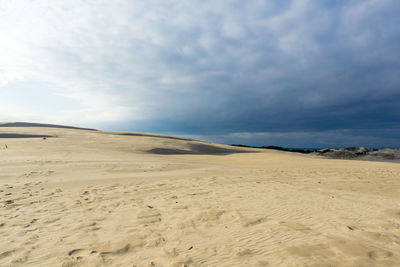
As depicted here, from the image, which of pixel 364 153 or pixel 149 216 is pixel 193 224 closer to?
pixel 149 216

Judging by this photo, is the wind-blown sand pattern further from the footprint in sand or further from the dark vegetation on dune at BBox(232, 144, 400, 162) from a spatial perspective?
the dark vegetation on dune at BBox(232, 144, 400, 162)

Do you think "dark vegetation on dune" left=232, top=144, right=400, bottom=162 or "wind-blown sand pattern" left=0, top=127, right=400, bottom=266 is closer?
"wind-blown sand pattern" left=0, top=127, right=400, bottom=266

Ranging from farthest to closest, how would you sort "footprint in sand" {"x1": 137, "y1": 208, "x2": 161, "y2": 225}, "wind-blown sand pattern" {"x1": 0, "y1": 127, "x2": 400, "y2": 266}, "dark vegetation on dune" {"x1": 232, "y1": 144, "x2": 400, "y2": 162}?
1. "dark vegetation on dune" {"x1": 232, "y1": 144, "x2": 400, "y2": 162}
2. "footprint in sand" {"x1": 137, "y1": 208, "x2": 161, "y2": 225}
3. "wind-blown sand pattern" {"x1": 0, "y1": 127, "x2": 400, "y2": 266}

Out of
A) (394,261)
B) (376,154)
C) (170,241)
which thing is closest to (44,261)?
(170,241)

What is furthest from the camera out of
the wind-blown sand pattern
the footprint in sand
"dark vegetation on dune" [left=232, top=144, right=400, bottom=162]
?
"dark vegetation on dune" [left=232, top=144, right=400, bottom=162]

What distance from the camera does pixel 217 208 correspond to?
5.52m

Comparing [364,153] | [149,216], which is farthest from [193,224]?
[364,153]

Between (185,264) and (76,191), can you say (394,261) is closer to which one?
(185,264)

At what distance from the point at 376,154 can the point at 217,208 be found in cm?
4125

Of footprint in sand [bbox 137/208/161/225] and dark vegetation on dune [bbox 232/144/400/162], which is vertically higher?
dark vegetation on dune [bbox 232/144/400/162]

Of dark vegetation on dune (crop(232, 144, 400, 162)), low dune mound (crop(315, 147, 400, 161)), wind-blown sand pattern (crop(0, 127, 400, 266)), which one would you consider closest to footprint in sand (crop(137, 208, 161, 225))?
wind-blown sand pattern (crop(0, 127, 400, 266))

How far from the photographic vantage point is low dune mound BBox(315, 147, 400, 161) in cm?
3349

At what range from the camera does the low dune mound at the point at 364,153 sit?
33491mm

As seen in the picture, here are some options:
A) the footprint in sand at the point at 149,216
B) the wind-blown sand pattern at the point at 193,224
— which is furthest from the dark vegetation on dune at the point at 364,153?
the footprint in sand at the point at 149,216
